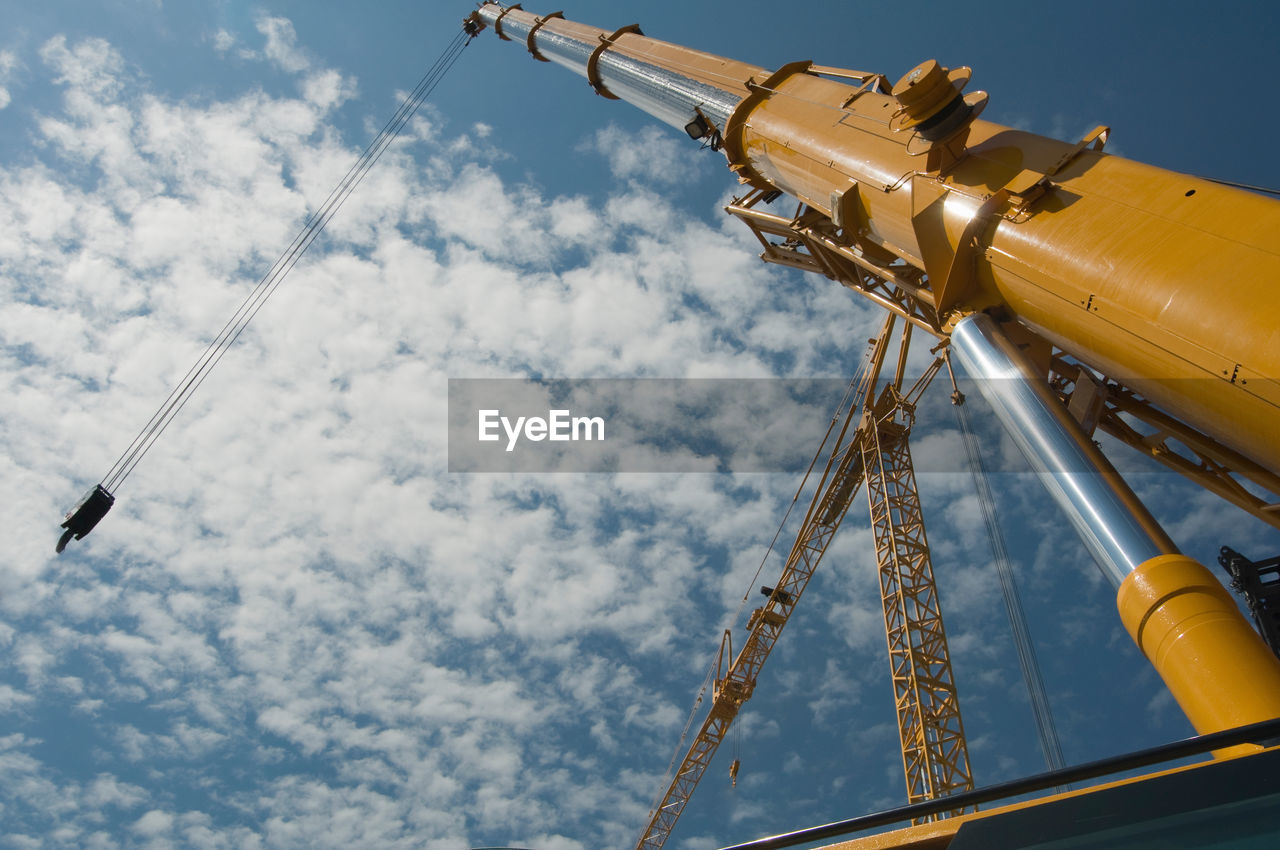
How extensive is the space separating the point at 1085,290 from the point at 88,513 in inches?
691

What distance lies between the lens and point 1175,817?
2.63 m

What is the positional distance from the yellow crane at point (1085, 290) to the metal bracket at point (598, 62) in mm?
10115

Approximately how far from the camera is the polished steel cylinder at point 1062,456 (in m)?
5.30

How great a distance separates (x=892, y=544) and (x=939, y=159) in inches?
1082

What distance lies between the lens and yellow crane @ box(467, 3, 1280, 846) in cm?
473

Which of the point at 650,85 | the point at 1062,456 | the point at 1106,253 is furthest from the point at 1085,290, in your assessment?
the point at 650,85

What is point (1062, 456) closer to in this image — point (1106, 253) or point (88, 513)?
point (1106, 253)

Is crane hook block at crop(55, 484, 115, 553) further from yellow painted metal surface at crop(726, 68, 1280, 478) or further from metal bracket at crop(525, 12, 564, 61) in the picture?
metal bracket at crop(525, 12, 564, 61)

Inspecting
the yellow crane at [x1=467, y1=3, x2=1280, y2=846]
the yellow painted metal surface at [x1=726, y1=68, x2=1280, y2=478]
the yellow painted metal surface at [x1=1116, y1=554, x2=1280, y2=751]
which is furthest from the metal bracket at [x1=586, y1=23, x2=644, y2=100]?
the yellow painted metal surface at [x1=1116, y1=554, x2=1280, y2=751]

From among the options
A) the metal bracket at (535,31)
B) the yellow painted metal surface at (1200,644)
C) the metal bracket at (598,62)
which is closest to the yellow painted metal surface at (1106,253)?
the yellow painted metal surface at (1200,644)

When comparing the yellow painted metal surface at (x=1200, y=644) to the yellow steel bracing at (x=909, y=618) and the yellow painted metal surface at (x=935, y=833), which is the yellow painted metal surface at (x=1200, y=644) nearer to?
the yellow painted metal surface at (x=935, y=833)

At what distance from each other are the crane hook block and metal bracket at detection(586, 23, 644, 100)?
617 inches

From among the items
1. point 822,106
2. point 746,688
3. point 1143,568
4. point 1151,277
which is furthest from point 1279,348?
point 746,688

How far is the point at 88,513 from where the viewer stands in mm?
15867
